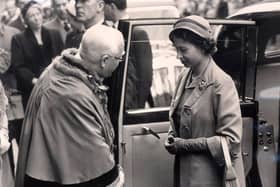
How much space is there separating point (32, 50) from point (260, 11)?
66.8 inches

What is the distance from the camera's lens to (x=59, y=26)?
11.8 feet

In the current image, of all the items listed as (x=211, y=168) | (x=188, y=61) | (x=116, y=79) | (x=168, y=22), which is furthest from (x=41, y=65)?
(x=211, y=168)

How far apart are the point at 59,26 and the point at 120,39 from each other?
4.29ft

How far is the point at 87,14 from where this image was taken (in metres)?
3.52

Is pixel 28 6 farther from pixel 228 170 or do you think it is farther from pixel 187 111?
pixel 228 170

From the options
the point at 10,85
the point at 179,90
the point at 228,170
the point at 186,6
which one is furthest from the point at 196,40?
the point at 10,85

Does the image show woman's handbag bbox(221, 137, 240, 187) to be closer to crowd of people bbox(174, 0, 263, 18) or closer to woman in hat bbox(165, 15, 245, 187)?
woman in hat bbox(165, 15, 245, 187)

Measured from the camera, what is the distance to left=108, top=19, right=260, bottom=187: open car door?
10.2 ft

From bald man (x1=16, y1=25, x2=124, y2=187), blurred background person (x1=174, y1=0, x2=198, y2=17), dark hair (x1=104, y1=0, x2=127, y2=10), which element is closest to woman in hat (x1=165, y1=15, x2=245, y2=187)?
bald man (x1=16, y1=25, x2=124, y2=187)

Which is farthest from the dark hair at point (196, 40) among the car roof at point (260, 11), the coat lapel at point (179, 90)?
the car roof at point (260, 11)

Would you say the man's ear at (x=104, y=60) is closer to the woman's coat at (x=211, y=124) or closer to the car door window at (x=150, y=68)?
the woman's coat at (x=211, y=124)

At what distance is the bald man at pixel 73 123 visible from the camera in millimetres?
2252

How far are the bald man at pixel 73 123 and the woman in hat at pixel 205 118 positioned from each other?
52cm

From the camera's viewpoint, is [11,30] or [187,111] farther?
[11,30]
